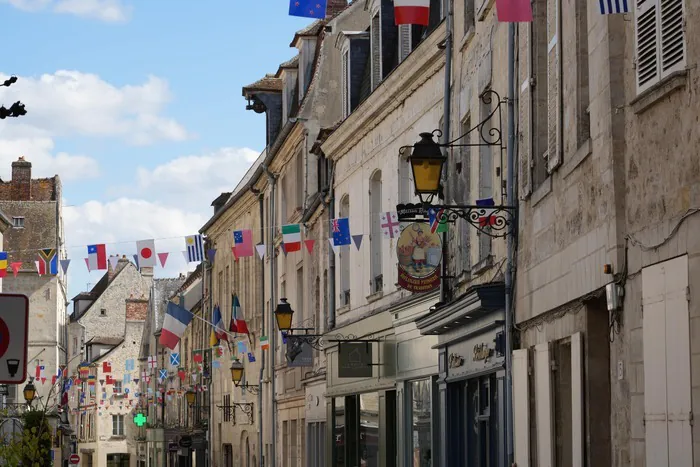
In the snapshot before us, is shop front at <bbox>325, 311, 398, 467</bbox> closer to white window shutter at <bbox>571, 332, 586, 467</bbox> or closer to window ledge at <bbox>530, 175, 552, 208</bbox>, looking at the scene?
window ledge at <bbox>530, 175, 552, 208</bbox>

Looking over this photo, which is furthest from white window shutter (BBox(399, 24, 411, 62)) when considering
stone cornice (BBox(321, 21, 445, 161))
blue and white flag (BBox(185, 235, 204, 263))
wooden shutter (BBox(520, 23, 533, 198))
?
wooden shutter (BBox(520, 23, 533, 198))

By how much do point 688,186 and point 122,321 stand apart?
292 feet

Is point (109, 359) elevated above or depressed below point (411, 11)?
below

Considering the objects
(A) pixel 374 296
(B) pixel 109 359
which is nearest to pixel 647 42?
(A) pixel 374 296

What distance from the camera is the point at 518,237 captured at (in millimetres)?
14117

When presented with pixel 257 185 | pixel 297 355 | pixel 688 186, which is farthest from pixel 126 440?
pixel 688 186

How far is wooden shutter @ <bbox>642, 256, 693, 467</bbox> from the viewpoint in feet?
27.8

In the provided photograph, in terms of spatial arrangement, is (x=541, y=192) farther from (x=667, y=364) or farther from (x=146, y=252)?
(x=146, y=252)

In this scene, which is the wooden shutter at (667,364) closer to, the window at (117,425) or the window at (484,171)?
the window at (484,171)

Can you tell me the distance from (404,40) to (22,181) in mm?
60222

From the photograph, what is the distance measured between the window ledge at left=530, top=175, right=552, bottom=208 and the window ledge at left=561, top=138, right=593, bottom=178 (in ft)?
2.09

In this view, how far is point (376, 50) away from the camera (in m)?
23.7

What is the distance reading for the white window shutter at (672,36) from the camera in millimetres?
8719

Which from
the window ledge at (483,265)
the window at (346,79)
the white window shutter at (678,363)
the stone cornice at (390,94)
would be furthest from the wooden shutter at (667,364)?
the window at (346,79)
